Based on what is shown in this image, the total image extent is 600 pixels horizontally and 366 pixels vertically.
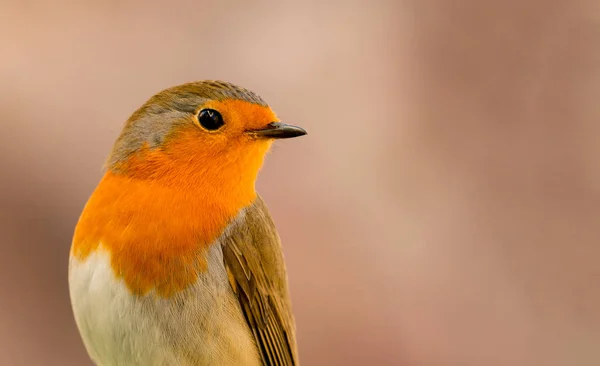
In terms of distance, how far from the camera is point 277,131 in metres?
1.40

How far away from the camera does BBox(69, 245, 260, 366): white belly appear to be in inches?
50.1

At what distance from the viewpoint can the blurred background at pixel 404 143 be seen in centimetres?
269

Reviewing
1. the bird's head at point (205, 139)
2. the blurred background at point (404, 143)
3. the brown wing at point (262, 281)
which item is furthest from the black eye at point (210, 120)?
the blurred background at point (404, 143)

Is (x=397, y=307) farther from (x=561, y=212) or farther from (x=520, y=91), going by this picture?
(x=520, y=91)

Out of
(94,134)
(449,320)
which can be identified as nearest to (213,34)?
(94,134)

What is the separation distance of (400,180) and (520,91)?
676 mm

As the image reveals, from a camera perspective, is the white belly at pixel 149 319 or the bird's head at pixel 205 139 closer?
the white belly at pixel 149 319

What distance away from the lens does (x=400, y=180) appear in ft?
9.63

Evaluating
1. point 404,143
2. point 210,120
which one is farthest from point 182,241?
point 404,143

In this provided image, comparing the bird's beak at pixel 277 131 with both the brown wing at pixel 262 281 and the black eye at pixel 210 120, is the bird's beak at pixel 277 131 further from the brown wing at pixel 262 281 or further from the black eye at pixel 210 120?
the brown wing at pixel 262 281

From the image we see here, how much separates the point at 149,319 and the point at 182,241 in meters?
0.17

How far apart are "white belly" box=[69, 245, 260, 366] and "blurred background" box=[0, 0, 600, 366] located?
1.40 m

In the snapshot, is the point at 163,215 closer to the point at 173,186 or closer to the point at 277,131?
the point at 173,186

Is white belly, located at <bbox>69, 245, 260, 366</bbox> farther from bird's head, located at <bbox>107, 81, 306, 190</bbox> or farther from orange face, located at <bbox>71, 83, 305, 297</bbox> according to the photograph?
bird's head, located at <bbox>107, 81, 306, 190</bbox>
